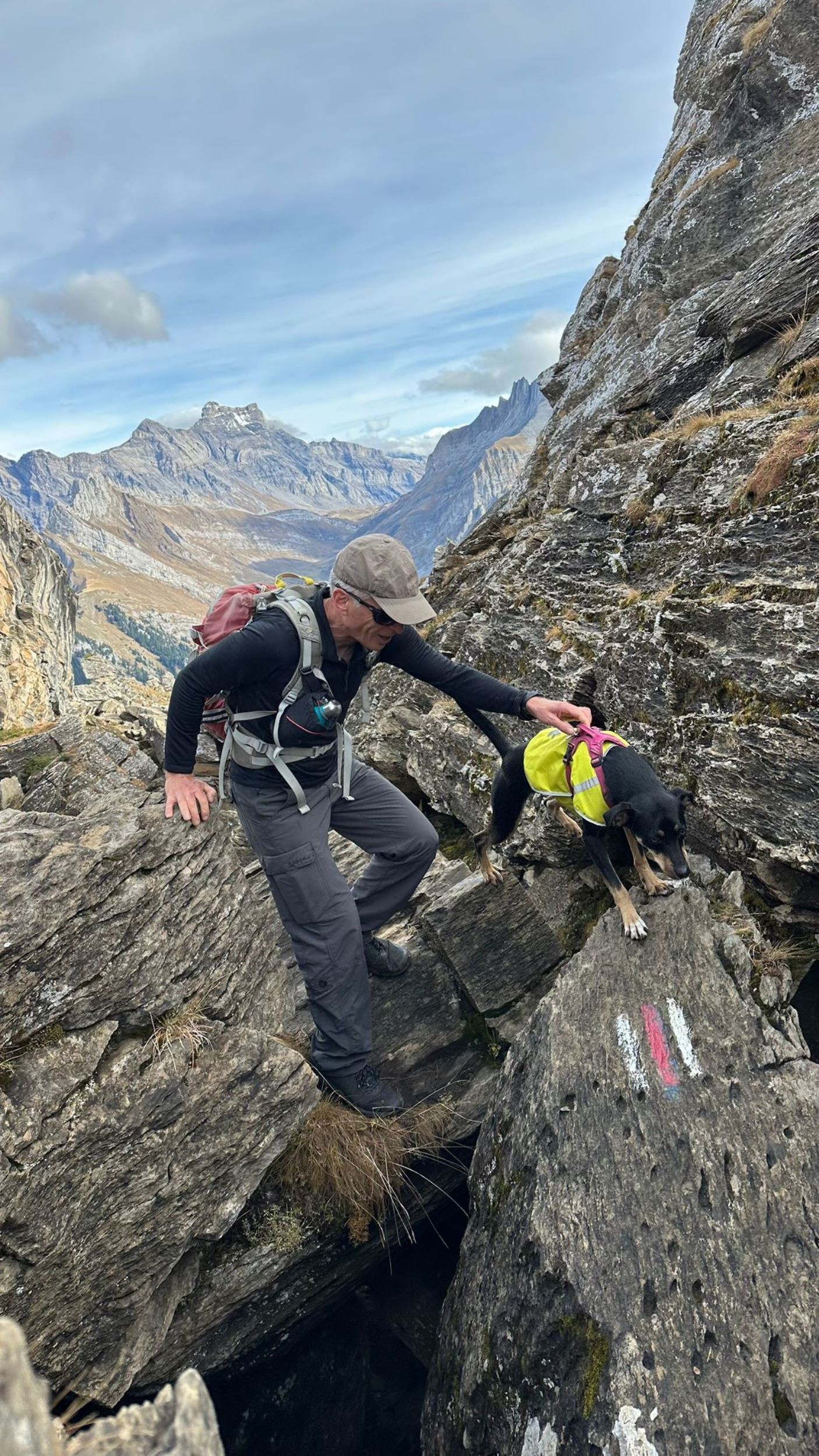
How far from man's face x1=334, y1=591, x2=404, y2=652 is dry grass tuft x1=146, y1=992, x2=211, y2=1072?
3.96m

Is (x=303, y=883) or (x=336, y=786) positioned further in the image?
(x=336, y=786)

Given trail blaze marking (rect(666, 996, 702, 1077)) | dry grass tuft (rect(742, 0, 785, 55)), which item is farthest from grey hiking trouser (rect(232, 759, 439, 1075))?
dry grass tuft (rect(742, 0, 785, 55))

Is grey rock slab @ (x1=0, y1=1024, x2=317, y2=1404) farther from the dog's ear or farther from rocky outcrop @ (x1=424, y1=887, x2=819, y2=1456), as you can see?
the dog's ear

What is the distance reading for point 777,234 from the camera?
758 inches

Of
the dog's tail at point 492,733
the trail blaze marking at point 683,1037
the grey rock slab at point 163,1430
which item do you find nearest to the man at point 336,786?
the dog's tail at point 492,733

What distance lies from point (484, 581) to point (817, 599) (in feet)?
31.1

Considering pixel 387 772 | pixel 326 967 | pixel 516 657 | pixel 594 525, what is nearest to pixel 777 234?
pixel 594 525

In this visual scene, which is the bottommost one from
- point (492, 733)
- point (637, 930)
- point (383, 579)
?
point (637, 930)

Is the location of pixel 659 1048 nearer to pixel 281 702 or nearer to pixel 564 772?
pixel 564 772

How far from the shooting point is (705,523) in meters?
11.3

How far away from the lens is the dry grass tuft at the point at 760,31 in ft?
75.7

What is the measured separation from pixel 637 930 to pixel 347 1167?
4.01m

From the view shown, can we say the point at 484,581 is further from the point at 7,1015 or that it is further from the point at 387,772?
the point at 7,1015

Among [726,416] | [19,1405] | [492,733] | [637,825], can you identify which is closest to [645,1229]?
[637,825]
